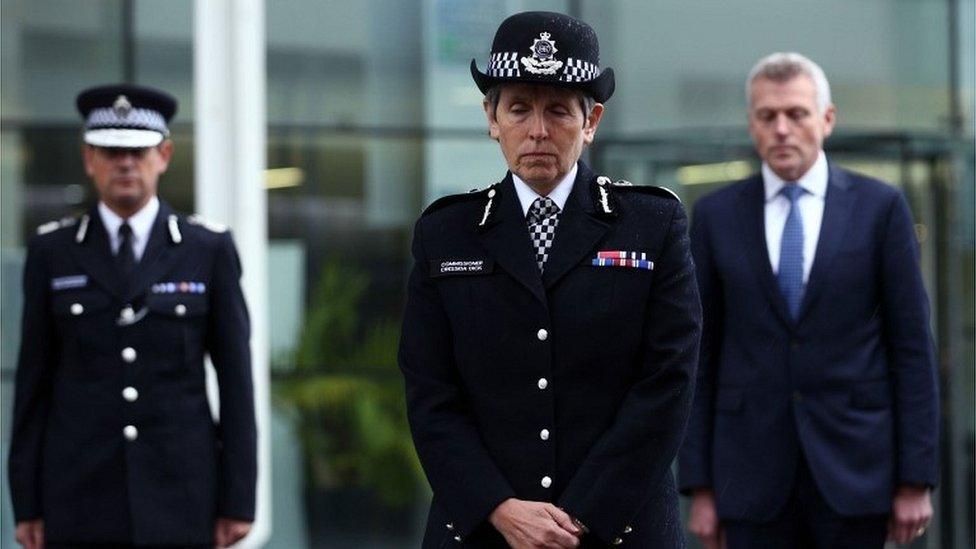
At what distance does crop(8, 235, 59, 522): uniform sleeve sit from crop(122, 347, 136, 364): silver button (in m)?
0.24

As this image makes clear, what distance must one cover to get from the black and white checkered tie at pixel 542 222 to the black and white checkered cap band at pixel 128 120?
2417mm

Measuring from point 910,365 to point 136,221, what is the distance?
2.31 meters

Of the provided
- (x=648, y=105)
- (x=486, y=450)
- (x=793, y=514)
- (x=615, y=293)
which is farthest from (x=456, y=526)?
(x=648, y=105)

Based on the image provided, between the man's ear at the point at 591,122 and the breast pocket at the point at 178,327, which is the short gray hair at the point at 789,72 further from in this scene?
the man's ear at the point at 591,122

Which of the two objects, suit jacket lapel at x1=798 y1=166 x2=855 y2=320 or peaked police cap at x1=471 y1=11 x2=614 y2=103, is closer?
peaked police cap at x1=471 y1=11 x2=614 y2=103

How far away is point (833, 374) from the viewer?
5.29 meters

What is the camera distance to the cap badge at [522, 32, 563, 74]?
140 inches

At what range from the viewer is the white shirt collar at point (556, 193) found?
3.70m

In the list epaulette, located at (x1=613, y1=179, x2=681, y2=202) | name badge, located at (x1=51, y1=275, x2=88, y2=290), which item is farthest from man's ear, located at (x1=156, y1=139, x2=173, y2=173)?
epaulette, located at (x1=613, y1=179, x2=681, y2=202)

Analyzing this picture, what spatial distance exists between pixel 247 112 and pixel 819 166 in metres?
3.06

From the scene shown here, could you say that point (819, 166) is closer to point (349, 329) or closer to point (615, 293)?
point (615, 293)

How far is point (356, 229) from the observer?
846cm

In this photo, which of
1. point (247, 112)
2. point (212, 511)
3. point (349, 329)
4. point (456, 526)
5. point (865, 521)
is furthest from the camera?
point (349, 329)

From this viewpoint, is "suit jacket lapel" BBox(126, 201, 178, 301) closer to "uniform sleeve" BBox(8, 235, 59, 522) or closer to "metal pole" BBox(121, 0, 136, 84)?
"uniform sleeve" BBox(8, 235, 59, 522)
